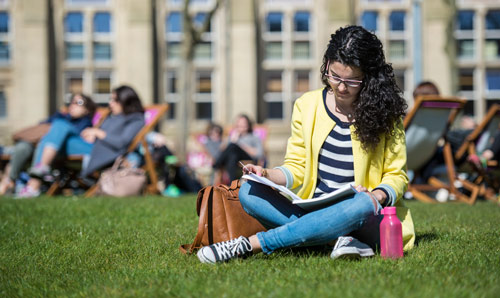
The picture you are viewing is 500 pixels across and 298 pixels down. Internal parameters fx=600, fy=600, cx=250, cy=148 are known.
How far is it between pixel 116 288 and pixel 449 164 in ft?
20.0

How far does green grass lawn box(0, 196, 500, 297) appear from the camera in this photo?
101 inches

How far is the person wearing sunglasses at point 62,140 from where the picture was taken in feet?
26.9

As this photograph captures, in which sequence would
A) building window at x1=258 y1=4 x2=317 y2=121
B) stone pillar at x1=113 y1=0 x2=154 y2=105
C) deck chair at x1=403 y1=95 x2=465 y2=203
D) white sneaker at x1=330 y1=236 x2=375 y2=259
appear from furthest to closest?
building window at x1=258 y1=4 x2=317 y2=121, stone pillar at x1=113 y1=0 x2=154 y2=105, deck chair at x1=403 y1=95 x2=465 y2=203, white sneaker at x1=330 y1=236 x2=375 y2=259

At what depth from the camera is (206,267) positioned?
313 cm

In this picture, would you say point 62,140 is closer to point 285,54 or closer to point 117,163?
point 117,163

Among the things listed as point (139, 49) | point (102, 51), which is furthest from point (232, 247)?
point (102, 51)

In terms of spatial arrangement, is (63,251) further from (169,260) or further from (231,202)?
Answer: (231,202)

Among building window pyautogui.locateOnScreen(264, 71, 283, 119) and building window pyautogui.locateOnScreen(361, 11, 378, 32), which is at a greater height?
building window pyautogui.locateOnScreen(361, 11, 378, 32)

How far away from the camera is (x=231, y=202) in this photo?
11.9ft

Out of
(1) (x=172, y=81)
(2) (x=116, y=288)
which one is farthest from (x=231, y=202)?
(1) (x=172, y=81)

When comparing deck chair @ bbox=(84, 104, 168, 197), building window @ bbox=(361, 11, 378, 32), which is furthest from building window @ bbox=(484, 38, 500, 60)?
deck chair @ bbox=(84, 104, 168, 197)

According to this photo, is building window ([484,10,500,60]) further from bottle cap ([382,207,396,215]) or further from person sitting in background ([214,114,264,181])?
bottle cap ([382,207,396,215])

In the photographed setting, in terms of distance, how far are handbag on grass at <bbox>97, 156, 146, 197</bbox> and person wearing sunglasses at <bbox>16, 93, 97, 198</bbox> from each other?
0.60m

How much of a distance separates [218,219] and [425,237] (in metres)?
1.53
